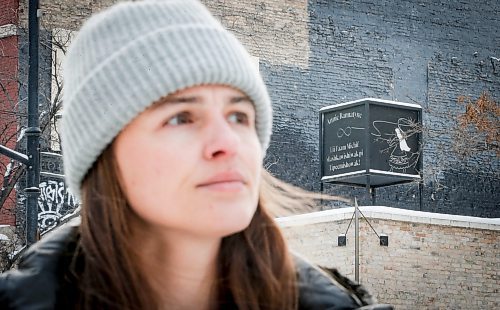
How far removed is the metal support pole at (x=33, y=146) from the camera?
15.2 m

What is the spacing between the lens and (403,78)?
30.5m

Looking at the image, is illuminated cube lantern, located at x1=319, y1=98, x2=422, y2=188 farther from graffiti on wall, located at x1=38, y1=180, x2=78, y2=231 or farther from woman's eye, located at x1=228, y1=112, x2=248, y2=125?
woman's eye, located at x1=228, y1=112, x2=248, y2=125

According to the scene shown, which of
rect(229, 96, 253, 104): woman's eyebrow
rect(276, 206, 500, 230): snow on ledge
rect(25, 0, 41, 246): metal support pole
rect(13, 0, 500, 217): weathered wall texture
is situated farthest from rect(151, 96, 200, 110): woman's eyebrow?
rect(13, 0, 500, 217): weathered wall texture

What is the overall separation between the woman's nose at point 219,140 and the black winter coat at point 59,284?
457 mm

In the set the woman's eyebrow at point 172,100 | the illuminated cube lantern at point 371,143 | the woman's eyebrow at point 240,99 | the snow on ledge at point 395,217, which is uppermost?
the illuminated cube lantern at point 371,143

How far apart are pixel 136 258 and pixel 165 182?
0.73ft

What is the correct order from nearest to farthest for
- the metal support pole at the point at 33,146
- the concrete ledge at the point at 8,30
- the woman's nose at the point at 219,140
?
the woman's nose at the point at 219,140, the metal support pole at the point at 33,146, the concrete ledge at the point at 8,30

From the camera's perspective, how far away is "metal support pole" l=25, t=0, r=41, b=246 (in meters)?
15.2

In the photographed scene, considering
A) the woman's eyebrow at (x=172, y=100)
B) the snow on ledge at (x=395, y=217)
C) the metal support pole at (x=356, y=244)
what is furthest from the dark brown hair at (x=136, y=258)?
the snow on ledge at (x=395, y=217)

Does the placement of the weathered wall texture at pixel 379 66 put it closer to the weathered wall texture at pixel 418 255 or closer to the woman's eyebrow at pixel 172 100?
the weathered wall texture at pixel 418 255

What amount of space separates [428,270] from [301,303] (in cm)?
2038

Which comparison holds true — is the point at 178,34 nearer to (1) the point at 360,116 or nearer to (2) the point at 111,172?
(2) the point at 111,172

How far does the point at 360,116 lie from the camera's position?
2445cm

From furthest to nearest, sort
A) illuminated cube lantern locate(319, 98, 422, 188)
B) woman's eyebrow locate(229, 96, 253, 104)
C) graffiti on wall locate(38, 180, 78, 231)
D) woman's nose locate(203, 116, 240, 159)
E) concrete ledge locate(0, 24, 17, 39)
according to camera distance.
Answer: concrete ledge locate(0, 24, 17, 39)
graffiti on wall locate(38, 180, 78, 231)
illuminated cube lantern locate(319, 98, 422, 188)
woman's eyebrow locate(229, 96, 253, 104)
woman's nose locate(203, 116, 240, 159)
